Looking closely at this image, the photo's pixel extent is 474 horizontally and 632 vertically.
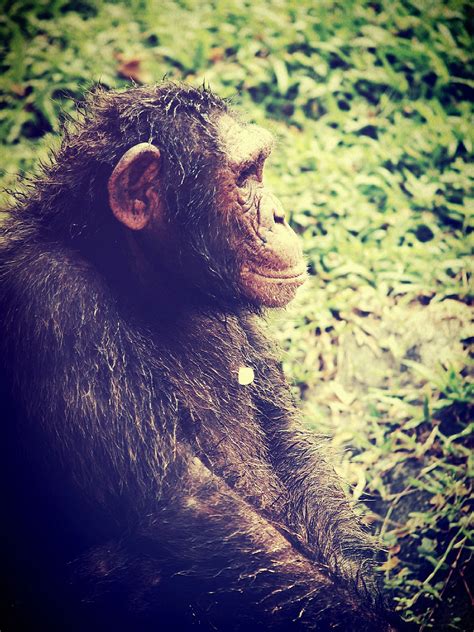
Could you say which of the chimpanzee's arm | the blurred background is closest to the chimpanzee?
the chimpanzee's arm

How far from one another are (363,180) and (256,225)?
1.71 metres

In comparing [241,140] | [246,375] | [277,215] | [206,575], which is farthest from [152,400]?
[241,140]

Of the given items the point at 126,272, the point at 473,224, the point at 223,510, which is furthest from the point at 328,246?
the point at 223,510

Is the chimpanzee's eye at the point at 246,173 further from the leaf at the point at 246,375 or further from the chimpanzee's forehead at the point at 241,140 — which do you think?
the leaf at the point at 246,375

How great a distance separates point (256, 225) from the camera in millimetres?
2219

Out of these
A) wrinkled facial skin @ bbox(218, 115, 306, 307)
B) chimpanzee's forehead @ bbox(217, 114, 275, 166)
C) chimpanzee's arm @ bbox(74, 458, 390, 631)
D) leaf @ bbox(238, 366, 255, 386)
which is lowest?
chimpanzee's arm @ bbox(74, 458, 390, 631)

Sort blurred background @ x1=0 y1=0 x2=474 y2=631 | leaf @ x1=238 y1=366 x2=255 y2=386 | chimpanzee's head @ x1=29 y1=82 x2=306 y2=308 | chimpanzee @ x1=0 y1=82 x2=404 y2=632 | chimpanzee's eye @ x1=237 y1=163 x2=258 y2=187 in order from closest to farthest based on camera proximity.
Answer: chimpanzee @ x1=0 y1=82 x2=404 y2=632 < chimpanzee's head @ x1=29 y1=82 x2=306 y2=308 < chimpanzee's eye @ x1=237 y1=163 x2=258 y2=187 < leaf @ x1=238 y1=366 x2=255 y2=386 < blurred background @ x1=0 y1=0 x2=474 y2=631

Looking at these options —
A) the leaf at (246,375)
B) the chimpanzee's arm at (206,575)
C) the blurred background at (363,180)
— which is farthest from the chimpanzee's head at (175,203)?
the chimpanzee's arm at (206,575)

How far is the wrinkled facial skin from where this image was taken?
2193 mm

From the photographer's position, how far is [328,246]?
3498mm

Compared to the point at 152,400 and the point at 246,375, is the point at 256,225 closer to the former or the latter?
the point at 246,375

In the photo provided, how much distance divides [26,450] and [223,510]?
680 millimetres

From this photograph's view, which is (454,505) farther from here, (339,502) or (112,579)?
(112,579)

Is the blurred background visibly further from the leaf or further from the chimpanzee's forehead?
the leaf
